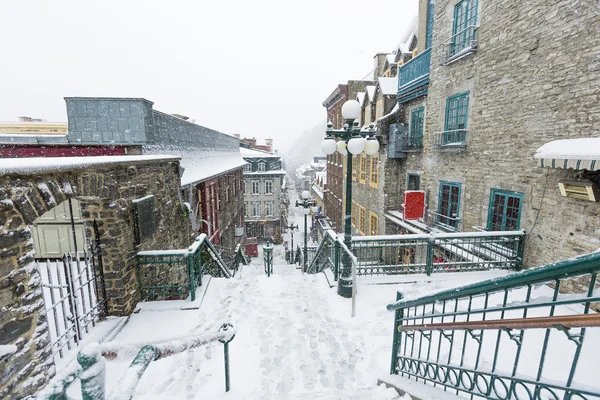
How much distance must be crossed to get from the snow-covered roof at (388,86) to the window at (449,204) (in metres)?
6.34

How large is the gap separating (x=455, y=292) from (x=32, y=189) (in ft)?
15.7

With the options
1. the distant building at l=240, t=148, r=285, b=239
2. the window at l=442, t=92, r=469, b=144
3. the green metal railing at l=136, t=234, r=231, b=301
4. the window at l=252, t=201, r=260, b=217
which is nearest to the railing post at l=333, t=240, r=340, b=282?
the green metal railing at l=136, t=234, r=231, b=301

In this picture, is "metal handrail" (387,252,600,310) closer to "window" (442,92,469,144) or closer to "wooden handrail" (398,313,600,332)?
"wooden handrail" (398,313,600,332)

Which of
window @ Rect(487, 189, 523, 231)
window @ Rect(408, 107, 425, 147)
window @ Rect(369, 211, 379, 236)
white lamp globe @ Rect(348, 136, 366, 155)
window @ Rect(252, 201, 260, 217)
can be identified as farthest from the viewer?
window @ Rect(252, 201, 260, 217)

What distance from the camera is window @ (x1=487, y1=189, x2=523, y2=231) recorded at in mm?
7805

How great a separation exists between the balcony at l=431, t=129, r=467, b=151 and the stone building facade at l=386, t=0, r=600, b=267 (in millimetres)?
45

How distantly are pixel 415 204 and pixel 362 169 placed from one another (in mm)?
6839

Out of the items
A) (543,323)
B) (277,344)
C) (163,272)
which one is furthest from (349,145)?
(163,272)

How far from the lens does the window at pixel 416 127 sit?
12.5 meters

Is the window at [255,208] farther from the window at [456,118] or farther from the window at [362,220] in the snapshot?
the window at [456,118]

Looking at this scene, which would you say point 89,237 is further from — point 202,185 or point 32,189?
point 202,185

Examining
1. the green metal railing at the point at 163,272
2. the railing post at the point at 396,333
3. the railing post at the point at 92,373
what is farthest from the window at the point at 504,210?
the railing post at the point at 92,373

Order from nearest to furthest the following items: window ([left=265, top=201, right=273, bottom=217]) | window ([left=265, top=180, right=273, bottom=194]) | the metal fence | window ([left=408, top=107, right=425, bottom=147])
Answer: the metal fence, window ([left=408, top=107, right=425, bottom=147]), window ([left=265, top=180, right=273, bottom=194]), window ([left=265, top=201, right=273, bottom=217])

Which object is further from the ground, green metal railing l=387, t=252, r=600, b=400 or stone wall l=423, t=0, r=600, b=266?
stone wall l=423, t=0, r=600, b=266
